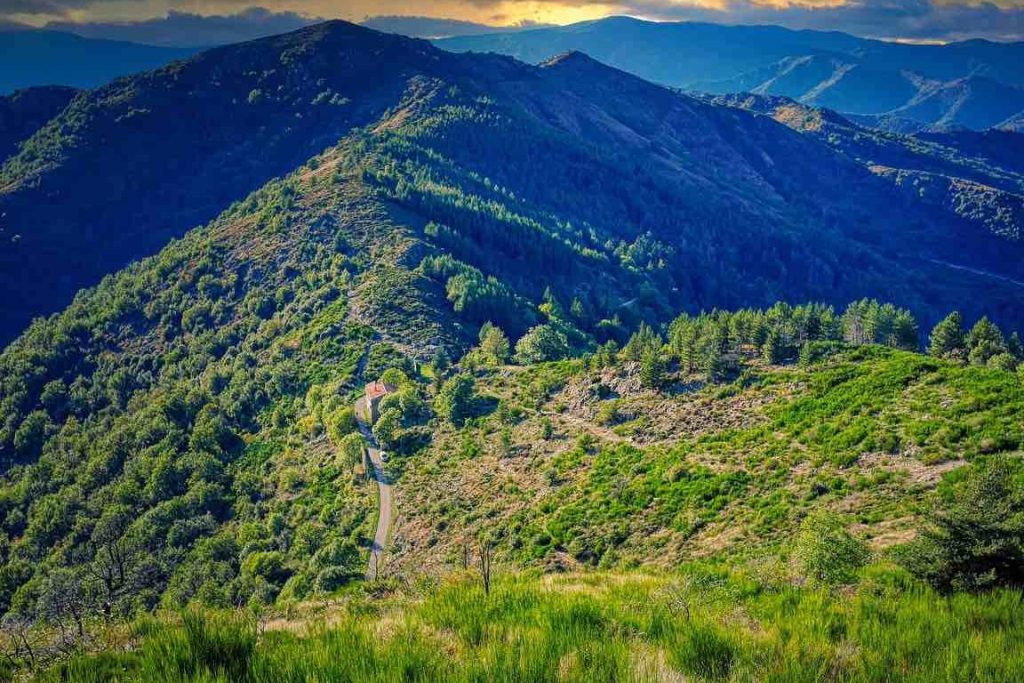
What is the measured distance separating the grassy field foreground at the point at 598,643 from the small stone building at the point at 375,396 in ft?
189

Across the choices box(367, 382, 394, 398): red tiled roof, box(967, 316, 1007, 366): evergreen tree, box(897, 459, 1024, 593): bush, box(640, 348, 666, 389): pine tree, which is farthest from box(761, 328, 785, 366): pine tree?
box(367, 382, 394, 398): red tiled roof

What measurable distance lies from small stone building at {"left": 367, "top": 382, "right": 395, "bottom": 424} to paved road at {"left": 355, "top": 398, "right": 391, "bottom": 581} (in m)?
1.32

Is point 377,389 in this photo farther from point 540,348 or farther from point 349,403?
point 540,348

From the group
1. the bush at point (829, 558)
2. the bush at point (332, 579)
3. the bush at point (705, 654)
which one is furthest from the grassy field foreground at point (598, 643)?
the bush at point (332, 579)

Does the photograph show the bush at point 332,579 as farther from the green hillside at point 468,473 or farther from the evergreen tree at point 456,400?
the evergreen tree at point 456,400

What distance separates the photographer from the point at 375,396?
66.2m

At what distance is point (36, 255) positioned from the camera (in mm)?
173750

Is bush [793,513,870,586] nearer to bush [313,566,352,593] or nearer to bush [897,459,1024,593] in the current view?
Result: bush [897,459,1024,593]

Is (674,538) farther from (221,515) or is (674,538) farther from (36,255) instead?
(36,255)

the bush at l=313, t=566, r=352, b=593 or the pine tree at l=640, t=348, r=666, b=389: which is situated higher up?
the pine tree at l=640, t=348, r=666, b=389

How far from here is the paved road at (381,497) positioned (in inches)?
1650

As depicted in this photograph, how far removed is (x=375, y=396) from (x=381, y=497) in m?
17.5

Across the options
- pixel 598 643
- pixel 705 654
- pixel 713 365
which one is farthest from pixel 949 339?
pixel 598 643

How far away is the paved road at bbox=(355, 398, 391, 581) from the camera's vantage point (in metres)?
41.9
